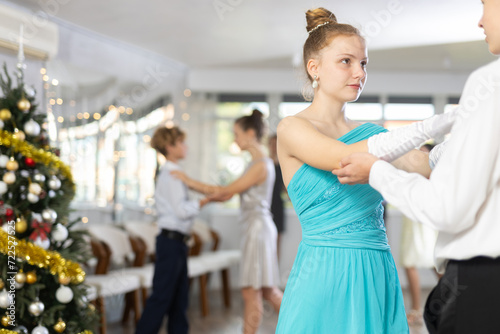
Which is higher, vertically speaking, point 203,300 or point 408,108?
point 408,108

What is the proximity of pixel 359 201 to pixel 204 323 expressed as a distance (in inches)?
166

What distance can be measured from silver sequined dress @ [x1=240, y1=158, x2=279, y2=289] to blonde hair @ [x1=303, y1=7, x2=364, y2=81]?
2.39m

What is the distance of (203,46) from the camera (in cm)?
658

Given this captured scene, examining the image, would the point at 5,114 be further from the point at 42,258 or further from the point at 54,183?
the point at 42,258

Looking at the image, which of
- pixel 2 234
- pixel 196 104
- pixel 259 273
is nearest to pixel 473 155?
pixel 2 234

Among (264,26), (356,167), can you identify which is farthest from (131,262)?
(356,167)

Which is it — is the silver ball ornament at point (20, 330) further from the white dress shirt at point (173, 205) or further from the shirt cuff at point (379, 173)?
the shirt cuff at point (379, 173)

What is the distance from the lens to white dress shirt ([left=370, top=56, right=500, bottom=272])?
117 cm

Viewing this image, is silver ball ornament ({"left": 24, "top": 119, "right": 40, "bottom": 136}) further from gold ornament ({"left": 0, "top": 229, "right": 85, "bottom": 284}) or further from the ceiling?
the ceiling

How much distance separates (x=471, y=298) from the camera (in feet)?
4.02

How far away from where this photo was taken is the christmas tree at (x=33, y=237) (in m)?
3.32

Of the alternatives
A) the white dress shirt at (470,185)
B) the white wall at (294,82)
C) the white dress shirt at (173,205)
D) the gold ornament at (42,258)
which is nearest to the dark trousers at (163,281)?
the white dress shirt at (173,205)

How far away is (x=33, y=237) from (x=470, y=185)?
9.01 feet

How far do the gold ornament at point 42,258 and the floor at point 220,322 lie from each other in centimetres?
Answer: 197
